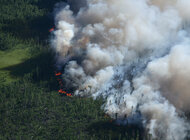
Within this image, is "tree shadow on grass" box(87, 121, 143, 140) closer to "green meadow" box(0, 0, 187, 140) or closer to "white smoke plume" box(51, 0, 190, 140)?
"green meadow" box(0, 0, 187, 140)

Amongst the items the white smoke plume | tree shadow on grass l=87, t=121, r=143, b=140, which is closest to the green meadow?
tree shadow on grass l=87, t=121, r=143, b=140

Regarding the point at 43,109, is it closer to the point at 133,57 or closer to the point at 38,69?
the point at 38,69

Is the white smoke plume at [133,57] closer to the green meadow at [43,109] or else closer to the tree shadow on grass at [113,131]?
the tree shadow on grass at [113,131]

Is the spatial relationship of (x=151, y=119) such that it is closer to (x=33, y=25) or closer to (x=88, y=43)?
(x=88, y=43)

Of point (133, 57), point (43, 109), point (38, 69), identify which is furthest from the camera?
point (38, 69)

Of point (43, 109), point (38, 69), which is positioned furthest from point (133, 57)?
point (43, 109)

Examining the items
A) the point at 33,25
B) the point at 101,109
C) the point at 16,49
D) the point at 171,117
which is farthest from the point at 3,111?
the point at 33,25
